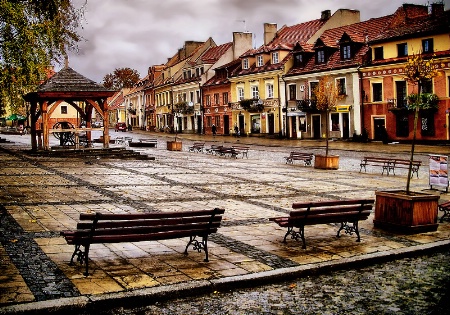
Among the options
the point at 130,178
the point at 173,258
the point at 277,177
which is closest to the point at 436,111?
the point at 277,177

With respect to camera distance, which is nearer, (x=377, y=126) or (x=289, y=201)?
(x=289, y=201)

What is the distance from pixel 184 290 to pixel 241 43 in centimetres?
5334

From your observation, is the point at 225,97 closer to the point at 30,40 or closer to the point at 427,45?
the point at 427,45

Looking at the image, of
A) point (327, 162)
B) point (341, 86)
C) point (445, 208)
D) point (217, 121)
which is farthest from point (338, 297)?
point (217, 121)

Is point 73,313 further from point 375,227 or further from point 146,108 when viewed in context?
point 146,108

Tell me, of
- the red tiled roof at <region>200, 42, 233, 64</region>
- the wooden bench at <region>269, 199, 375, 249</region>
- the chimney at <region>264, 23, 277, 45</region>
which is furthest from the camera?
the red tiled roof at <region>200, 42, 233, 64</region>

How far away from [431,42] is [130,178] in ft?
85.9

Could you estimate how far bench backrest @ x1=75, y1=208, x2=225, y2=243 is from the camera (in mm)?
6750

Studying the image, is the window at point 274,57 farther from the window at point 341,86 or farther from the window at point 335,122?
the window at point 335,122

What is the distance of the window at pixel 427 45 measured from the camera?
34.4 m

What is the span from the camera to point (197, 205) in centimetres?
1194

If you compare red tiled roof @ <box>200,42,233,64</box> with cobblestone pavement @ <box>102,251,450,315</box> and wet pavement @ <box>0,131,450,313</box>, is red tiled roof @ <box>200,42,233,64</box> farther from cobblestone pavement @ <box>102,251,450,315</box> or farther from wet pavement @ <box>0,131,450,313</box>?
cobblestone pavement @ <box>102,251,450,315</box>

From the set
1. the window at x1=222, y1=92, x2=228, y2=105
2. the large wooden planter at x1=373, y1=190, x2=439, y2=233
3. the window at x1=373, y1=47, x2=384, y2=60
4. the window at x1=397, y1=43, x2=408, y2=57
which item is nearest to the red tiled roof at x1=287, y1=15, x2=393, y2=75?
the window at x1=373, y1=47, x2=384, y2=60

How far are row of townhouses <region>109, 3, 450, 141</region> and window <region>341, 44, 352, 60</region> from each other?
0.08 m
